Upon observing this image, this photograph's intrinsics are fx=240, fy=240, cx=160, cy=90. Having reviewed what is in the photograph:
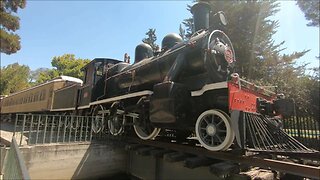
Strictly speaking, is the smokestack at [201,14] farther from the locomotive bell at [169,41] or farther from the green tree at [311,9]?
the green tree at [311,9]

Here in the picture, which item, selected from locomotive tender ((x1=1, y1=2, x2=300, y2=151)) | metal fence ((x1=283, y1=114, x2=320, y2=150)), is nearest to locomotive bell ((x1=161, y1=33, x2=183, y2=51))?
locomotive tender ((x1=1, y1=2, x2=300, y2=151))

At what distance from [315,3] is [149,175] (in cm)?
1850

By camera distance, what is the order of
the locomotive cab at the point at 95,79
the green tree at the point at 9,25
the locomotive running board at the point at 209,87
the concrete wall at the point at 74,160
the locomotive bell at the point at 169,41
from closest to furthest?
1. the locomotive running board at the point at 209,87
2. the concrete wall at the point at 74,160
3. the locomotive bell at the point at 169,41
4. the locomotive cab at the point at 95,79
5. the green tree at the point at 9,25

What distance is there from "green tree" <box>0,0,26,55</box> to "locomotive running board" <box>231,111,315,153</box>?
1401 cm

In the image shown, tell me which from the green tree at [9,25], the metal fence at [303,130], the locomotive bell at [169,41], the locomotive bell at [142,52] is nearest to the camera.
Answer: the locomotive bell at [169,41]

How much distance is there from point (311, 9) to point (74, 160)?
19850 millimetres

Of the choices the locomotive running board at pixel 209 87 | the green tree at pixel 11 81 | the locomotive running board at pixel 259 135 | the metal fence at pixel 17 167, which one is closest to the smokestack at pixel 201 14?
the locomotive running board at pixel 209 87

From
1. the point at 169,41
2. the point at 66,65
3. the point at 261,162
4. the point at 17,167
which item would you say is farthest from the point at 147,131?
the point at 66,65

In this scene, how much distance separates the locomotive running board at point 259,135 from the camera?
452cm

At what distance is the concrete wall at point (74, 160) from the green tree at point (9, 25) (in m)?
9.82

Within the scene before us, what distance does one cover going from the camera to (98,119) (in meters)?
9.29

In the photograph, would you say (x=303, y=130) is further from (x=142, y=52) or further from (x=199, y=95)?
(x=142, y=52)

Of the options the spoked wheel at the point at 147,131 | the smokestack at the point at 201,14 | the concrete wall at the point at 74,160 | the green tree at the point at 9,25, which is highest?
the green tree at the point at 9,25

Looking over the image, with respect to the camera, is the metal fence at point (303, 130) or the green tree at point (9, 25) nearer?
the metal fence at point (303, 130)
